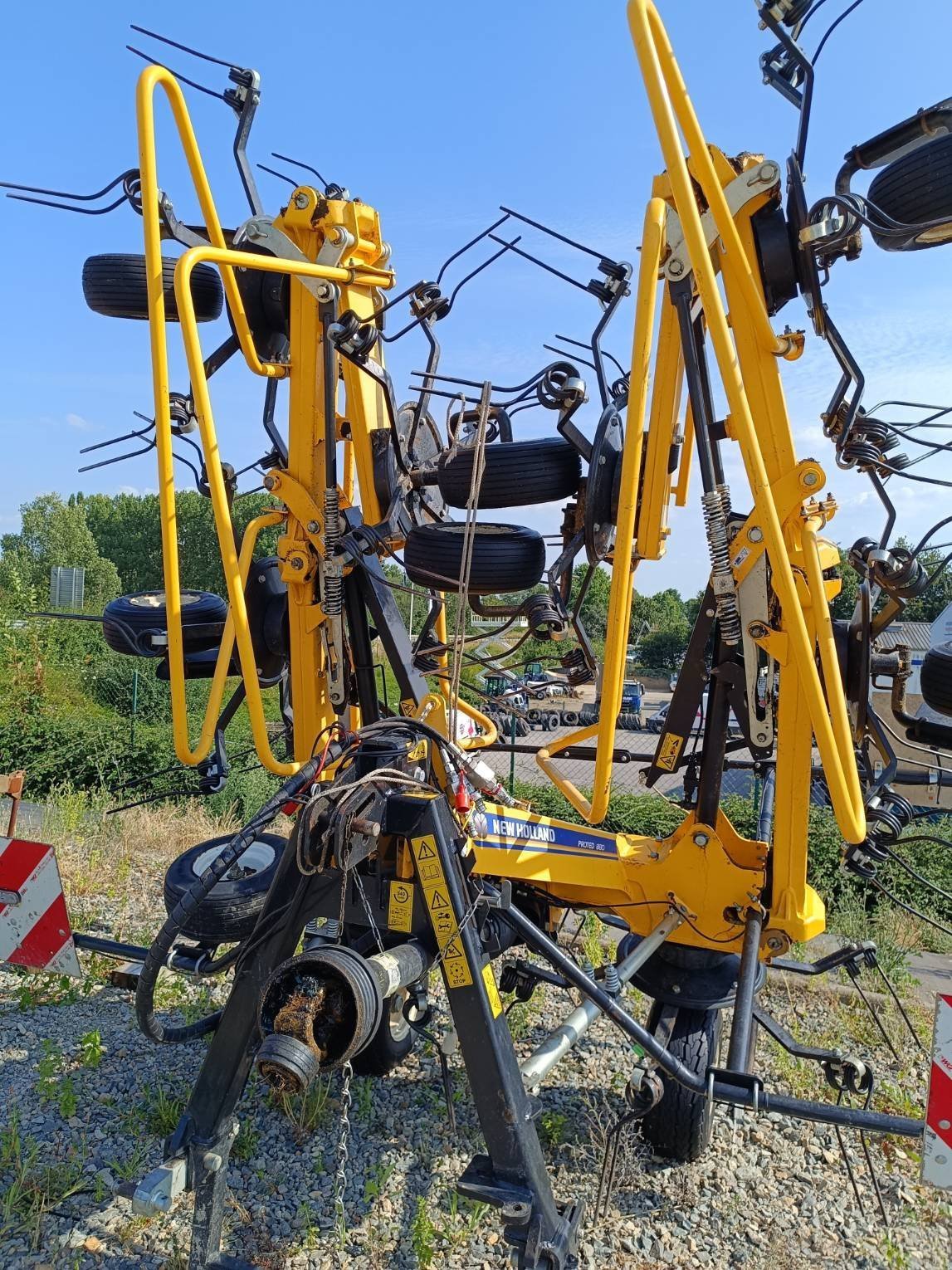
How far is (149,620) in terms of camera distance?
4.57 metres

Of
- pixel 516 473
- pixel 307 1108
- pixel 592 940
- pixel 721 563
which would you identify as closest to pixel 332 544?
pixel 516 473

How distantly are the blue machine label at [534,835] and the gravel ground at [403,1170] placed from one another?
43.1 inches

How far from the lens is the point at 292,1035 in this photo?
2350 millimetres

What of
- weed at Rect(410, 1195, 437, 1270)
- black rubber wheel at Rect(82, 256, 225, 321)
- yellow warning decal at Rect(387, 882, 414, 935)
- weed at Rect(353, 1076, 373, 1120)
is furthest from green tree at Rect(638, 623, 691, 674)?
yellow warning decal at Rect(387, 882, 414, 935)

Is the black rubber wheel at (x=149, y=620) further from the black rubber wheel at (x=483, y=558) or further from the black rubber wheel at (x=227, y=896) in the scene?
the black rubber wheel at (x=483, y=558)

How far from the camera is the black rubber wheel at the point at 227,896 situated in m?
3.58

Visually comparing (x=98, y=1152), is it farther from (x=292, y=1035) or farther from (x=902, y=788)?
(x=902, y=788)

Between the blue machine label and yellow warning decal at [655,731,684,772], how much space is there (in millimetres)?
397

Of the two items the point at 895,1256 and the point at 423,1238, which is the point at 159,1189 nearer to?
the point at 423,1238

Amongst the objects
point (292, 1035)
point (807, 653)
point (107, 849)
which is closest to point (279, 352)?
point (807, 653)

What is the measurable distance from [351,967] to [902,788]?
1202cm

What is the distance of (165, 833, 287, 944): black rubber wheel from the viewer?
3578 millimetres

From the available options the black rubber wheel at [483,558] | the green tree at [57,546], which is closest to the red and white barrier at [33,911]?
the black rubber wheel at [483,558]

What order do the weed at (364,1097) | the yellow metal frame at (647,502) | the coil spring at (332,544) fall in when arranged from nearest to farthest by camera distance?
1. the yellow metal frame at (647,502)
2. the weed at (364,1097)
3. the coil spring at (332,544)
